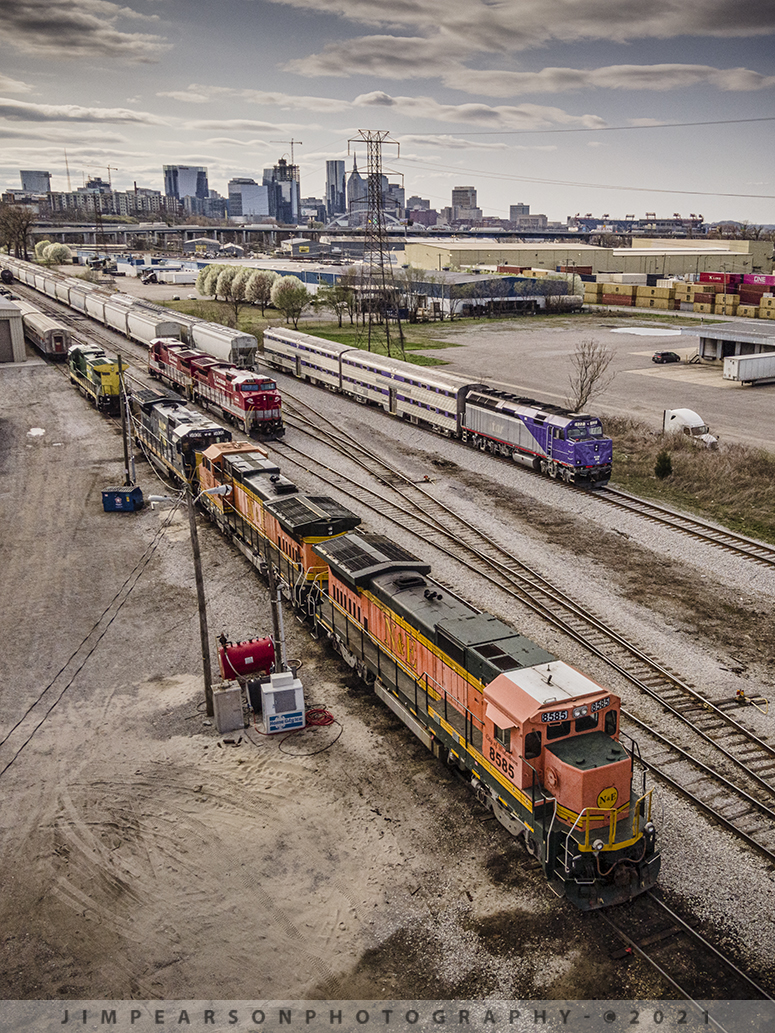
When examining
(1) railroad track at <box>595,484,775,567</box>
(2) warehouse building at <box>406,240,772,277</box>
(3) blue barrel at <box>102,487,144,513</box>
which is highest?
(2) warehouse building at <box>406,240,772,277</box>

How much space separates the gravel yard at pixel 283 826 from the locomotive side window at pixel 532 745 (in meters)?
2.80

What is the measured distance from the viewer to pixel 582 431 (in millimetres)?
41656

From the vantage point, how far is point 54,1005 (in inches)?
538

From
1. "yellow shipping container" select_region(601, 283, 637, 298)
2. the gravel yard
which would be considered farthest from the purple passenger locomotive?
"yellow shipping container" select_region(601, 283, 637, 298)

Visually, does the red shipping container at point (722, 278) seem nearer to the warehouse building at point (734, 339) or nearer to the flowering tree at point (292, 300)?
the warehouse building at point (734, 339)

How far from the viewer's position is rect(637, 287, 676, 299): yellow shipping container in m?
124

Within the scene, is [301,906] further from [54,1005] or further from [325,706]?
[325,706]

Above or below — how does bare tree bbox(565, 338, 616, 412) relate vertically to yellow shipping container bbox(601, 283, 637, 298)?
below

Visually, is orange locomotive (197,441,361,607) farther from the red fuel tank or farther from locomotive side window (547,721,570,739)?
locomotive side window (547,721,570,739)

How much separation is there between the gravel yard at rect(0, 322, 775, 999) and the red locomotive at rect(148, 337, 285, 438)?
2002cm

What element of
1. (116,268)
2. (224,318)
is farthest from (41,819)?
(116,268)

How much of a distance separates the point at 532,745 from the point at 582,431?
28420 millimetres

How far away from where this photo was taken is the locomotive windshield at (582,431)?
41500mm

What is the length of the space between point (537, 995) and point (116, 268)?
19143cm
